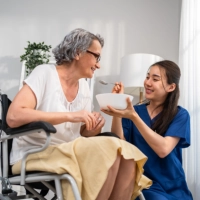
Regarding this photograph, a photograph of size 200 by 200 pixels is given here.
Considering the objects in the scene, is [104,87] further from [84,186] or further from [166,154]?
[84,186]

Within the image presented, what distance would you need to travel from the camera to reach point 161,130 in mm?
1482

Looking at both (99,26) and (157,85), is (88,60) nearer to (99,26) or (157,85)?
(157,85)

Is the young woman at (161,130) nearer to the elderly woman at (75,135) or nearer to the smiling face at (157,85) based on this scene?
the smiling face at (157,85)

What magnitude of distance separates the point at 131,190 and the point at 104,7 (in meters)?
2.08

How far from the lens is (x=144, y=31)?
2734 millimetres

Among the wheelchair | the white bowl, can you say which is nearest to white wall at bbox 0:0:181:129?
the white bowl

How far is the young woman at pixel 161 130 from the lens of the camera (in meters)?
1.34

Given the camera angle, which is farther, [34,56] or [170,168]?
[34,56]

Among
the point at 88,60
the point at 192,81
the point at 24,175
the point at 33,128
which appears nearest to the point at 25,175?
the point at 24,175

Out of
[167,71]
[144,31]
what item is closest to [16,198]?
[167,71]

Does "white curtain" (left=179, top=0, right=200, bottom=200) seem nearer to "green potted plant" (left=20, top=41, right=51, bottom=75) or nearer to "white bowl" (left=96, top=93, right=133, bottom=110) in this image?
"white bowl" (left=96, top=93, right=133, bottom=110)

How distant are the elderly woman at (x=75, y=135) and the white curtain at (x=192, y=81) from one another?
0.67 metres

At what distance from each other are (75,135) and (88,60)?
1.25ft

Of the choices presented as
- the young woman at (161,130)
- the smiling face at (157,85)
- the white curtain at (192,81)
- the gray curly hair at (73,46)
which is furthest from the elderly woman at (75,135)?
the white curtain at (192,81)
